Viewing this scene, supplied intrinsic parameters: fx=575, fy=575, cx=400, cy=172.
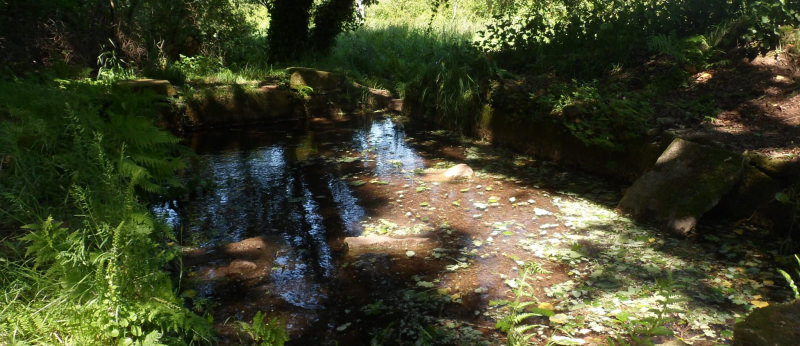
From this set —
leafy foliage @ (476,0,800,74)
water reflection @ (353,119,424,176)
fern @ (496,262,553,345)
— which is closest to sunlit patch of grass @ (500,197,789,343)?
fern @ (496,262,553,345)

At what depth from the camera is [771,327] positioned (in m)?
2.26

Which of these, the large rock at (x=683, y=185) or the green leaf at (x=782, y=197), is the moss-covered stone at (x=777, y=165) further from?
the green leaf at (x=782, y=197)

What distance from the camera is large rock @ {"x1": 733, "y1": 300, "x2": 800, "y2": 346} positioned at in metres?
2.20

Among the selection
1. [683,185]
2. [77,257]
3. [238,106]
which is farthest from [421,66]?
[77,257]

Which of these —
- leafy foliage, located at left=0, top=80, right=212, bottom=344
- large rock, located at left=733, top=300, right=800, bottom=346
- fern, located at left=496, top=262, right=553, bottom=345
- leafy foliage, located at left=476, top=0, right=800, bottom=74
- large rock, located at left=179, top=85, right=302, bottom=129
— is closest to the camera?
large rock, located at left=733, top=300, right=800, bottom=346

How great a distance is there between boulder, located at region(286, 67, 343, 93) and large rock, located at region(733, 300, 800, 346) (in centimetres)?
919

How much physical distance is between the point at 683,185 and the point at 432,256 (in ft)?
7.11

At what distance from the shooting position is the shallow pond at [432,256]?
3.32 meters

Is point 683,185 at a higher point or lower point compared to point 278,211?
higher

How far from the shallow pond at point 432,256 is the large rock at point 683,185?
23 cm

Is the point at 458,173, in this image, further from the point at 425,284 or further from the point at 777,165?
the point at 777,165

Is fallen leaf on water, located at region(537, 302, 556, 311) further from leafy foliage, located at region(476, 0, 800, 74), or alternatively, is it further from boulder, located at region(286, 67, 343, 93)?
boulder, located at region(286, 67, 343, 93)

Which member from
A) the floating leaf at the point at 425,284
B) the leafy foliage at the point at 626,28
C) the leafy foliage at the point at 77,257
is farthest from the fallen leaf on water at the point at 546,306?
the leafy foliage at the point at 626,28

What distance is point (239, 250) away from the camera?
14.2 ft
